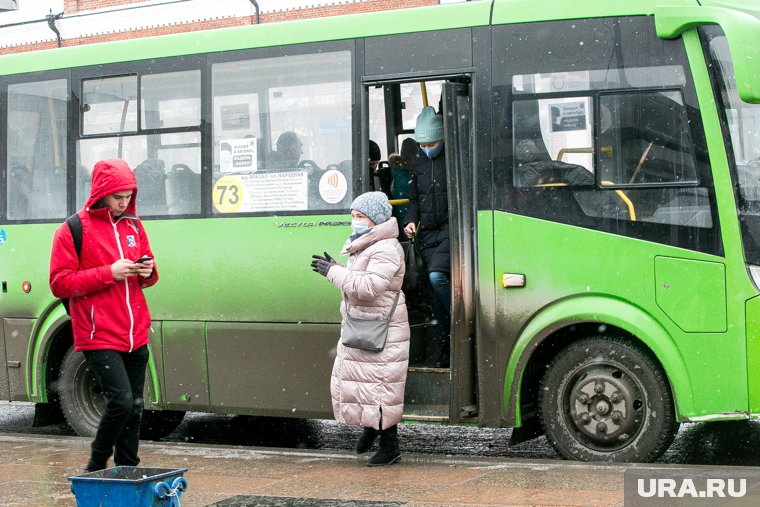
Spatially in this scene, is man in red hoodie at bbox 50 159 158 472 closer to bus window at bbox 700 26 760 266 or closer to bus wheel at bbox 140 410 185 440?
bus wheel at bbox 140 410 185 440

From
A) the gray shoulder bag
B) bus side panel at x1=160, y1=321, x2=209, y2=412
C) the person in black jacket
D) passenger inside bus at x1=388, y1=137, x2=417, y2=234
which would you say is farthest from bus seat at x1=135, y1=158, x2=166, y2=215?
the gray shoulder bag

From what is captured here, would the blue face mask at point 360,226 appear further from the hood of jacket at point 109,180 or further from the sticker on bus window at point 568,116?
the hood of jacket at point 109,180

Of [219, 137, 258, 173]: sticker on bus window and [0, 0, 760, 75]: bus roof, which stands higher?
[0, 0, 760, 75]: bus roof

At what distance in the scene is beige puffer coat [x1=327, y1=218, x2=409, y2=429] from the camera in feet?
24.0

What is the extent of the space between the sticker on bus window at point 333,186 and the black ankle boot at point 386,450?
185cm

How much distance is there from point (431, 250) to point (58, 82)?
3.77 m

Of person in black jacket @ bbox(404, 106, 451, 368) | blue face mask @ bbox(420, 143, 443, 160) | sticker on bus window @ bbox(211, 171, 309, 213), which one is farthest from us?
sticker on bus window @ bbox(211, 171, 309, 213)

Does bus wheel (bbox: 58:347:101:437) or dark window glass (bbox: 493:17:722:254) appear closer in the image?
dark window glass (bbox: 493:17:722:254)

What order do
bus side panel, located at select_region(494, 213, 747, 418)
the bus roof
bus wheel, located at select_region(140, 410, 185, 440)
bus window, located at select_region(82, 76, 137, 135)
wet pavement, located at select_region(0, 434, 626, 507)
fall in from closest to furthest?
wet pavement, located at select_region(0, 434, 626, 507), bus side panel, located at select_region(494, 213, 747, 418), the bus roof, bus window, located at select_region(82, 76, 137, 135), bus wheel, located at select_region(140, 410, 185, 440)

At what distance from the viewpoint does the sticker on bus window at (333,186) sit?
8.42 metres

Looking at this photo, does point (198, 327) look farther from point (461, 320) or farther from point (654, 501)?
point (654, 501)

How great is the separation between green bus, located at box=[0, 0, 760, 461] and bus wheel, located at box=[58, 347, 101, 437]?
2 cm

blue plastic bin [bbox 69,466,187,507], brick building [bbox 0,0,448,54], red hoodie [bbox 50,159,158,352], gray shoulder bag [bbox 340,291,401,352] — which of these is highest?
brick building [bbox 0,0,448,54]

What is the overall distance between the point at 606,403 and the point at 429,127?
2.37 meters
